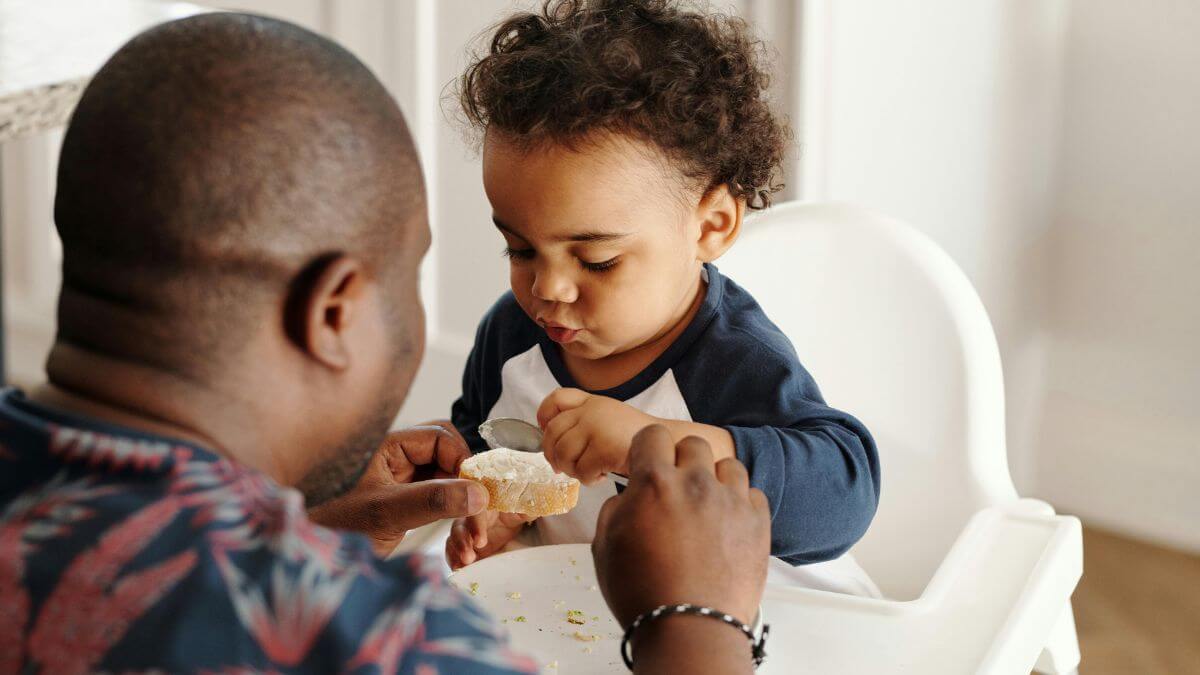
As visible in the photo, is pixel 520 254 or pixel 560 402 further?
pixel 520 254

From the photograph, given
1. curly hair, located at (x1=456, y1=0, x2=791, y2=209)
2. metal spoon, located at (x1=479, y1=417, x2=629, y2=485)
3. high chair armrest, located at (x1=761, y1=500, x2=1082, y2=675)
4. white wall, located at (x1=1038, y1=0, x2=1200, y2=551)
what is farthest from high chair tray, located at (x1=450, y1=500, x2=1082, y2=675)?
white wall, located at (x1=1038, y1=0, x2=1200, y2=551)

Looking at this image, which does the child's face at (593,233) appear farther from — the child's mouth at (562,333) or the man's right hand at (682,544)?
the man's right hand at (682,544)

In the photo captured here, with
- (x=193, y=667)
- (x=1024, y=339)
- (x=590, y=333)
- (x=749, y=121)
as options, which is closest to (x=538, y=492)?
(x=590, y=333)

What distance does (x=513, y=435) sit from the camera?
1049mm

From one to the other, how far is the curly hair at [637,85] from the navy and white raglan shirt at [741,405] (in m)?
0.13

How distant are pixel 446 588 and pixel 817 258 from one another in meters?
0.78

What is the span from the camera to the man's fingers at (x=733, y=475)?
68cm

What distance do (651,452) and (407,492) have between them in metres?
0.28

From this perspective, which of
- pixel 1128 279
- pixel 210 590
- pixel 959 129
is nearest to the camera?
pixel 210 590

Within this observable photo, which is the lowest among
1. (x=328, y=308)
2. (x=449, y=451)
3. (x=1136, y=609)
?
(x=1136, y=609)

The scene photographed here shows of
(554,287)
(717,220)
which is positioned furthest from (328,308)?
(717,220)

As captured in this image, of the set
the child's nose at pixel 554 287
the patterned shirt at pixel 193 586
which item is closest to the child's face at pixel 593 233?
the child's nose at pixel 554 287

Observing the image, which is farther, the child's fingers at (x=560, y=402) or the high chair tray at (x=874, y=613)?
the child's fingers at (x=560, y=402)

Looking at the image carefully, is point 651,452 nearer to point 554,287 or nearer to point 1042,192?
point 554,287
